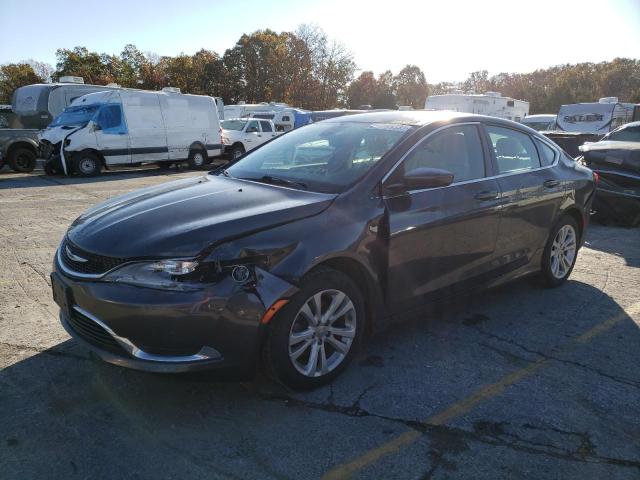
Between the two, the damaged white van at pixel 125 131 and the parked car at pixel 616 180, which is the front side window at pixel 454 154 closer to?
the parked car at pixel 616 180

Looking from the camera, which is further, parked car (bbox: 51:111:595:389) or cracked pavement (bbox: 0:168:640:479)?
parked car (bbox: 51:111:595:389)

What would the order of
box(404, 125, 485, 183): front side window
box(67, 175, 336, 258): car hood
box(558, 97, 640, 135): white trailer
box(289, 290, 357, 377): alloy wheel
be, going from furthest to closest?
box(558, 97, 640, 135): white trailer → box(404, 125, 485, 183): front side window → box(289, 290, 357, 377): alloy wheel → box(67, 175, 336, 258): car hood

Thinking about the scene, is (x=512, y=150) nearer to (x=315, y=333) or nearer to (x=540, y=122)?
(x=315, y=333)

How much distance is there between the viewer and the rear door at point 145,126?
15.3 meters

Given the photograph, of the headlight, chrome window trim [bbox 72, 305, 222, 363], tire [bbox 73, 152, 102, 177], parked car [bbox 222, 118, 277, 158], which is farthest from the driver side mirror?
parked car [bbox 222, 118, 277, 158]

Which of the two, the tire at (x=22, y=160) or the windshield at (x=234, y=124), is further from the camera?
the windshield at (x=234, y=124)

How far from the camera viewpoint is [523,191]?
4383 millimetres

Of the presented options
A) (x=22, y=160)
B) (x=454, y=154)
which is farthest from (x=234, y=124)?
(x=454, y=154)

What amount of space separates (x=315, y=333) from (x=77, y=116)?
14.2 metres

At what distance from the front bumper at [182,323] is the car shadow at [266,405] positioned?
188mm

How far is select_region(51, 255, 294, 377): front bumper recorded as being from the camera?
260 cm

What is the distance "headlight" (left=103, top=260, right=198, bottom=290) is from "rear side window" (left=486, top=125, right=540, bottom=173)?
9.12ft

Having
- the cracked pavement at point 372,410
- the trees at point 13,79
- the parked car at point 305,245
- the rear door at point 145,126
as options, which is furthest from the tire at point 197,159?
the trees at point 13,79

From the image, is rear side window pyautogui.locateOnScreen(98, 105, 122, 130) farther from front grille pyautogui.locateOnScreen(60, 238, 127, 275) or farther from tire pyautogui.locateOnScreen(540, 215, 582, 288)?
tire pyautogui.locateOnScreen(540, 215, 582, 288)
